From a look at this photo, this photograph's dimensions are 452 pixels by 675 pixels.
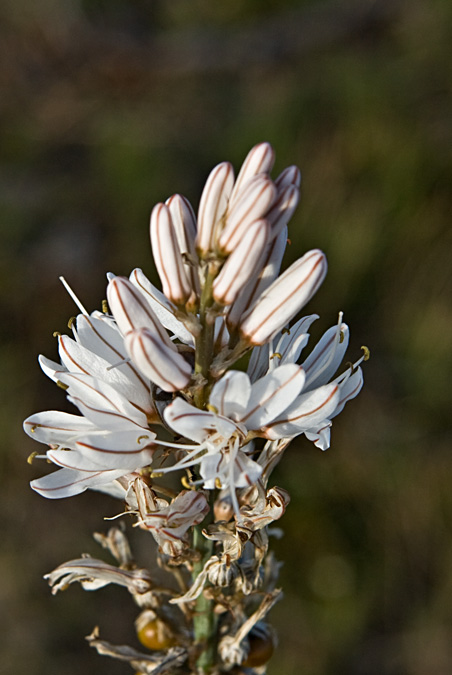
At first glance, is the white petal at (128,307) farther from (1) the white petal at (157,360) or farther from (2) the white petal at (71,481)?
(2) the white petal at (71,481)

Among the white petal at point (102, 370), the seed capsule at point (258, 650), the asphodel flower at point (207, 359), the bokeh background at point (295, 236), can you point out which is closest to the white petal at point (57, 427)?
the asphodel flower at point (207, 359)

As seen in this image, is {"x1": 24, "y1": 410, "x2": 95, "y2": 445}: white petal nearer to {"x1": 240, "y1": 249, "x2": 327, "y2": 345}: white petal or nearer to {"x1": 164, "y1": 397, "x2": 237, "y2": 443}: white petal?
{"x1": 164, "y1": 397, "x2": 237, "y2": 443}: white petal

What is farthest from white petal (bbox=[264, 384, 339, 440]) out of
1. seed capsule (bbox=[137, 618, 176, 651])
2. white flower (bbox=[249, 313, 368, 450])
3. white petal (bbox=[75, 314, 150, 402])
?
seed capsule (bbox=[137, 618, 176, 651])

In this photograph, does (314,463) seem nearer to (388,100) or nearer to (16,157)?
(388,100)

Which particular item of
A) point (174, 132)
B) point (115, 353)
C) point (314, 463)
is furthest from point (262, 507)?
point (174, 132)

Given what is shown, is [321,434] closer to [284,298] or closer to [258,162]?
[284,298]
